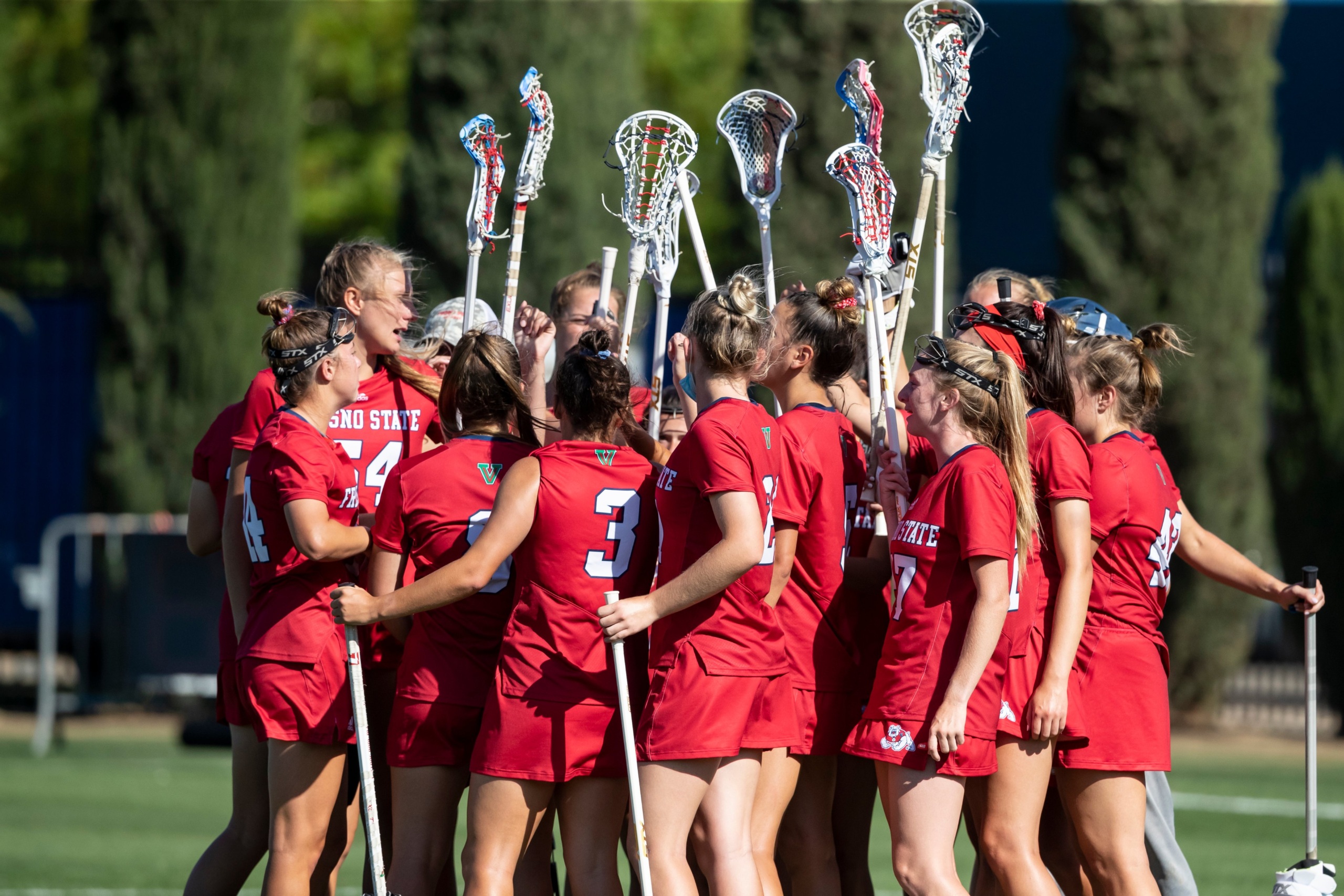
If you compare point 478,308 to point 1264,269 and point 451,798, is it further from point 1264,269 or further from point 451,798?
point 1264,269

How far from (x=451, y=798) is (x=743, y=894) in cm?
88

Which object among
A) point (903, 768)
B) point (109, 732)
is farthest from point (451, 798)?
point (109, 732)

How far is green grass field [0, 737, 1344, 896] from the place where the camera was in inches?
302

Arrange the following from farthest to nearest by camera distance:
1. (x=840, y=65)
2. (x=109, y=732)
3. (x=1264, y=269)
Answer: (x=1264, y=269), (x=840, y=65), (x=109, y=732)

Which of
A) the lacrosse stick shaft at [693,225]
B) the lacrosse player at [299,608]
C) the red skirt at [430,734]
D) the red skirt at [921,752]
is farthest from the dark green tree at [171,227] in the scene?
the red skirt at [921,752]

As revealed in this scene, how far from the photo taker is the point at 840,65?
52.6 feet

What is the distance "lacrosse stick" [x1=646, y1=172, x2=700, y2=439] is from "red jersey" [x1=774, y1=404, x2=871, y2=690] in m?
0.70

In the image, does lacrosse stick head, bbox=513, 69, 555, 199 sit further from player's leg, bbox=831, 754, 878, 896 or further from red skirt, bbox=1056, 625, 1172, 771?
red skirt, bbox=1056, 625, 1172, 771

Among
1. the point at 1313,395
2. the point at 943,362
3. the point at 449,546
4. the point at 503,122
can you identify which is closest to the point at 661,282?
the point at 943,362

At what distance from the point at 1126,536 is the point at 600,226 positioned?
12.8 m

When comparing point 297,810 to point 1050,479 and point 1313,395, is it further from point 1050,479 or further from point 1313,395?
point 1313,395

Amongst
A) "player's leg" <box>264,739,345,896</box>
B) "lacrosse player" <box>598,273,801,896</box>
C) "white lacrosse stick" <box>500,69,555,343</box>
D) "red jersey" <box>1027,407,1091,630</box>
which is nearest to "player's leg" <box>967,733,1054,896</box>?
"red jersey" <box>1027,407,1091,630</box>

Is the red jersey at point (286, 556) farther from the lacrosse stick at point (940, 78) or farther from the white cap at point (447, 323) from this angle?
the lacrosse stick at point (940, 78)

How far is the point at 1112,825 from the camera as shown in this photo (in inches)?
175
